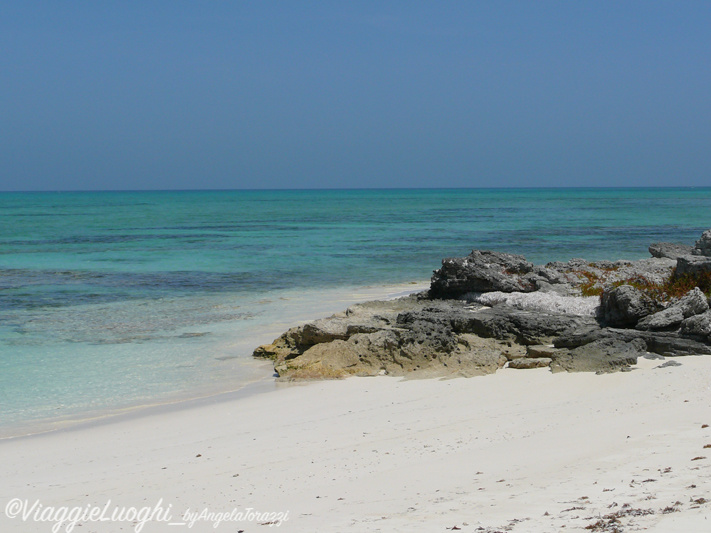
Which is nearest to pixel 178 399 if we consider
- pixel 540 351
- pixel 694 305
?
pixel 540 351

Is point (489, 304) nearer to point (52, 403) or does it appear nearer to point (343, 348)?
point (343, 348)

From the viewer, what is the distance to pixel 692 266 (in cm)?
1095

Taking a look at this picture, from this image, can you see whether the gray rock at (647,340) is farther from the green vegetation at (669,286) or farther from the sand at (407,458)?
the green vegetation at (669,286)

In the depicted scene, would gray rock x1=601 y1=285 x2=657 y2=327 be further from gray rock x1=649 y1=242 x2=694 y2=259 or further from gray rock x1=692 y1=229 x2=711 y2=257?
gray rock x1=649 y1=242 x2=694 y2=259

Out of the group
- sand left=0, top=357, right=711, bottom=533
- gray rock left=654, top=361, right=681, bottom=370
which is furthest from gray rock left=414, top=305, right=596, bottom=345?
gray rock left=654, top=361, right=681, bottom=370

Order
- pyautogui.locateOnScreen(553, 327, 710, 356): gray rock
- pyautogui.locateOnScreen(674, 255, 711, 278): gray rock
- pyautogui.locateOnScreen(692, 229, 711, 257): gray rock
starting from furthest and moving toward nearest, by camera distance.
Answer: pyautogui.locateOnScreen(692, 229, 711, 257): gray rock, pyautogui.locateOnScreen(674, 255, 711, 278): gray rock, pyautogui.locateOnScreen(553, 327, 710, 356): gray rock

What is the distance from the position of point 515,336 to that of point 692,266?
10.9 feet

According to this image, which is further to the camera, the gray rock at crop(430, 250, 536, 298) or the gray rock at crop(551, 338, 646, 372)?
the gray rock at crop(430, 250, 536, 298)

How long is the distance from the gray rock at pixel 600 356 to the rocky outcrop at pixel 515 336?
1 cm

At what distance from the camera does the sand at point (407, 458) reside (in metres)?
4.36

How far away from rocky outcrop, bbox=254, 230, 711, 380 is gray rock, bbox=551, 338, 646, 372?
0.01 meters

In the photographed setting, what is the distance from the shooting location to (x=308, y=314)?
46.1 feet

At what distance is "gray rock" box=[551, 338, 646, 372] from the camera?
317 inches

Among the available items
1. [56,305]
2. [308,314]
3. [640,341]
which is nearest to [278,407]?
[640,341]
